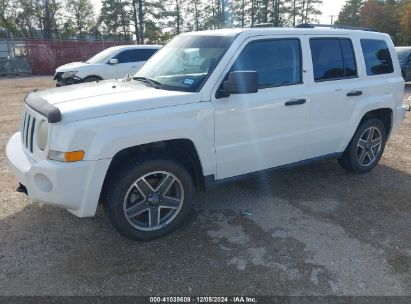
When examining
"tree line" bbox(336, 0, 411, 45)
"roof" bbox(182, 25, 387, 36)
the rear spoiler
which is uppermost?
"tree line" bbox(336, 0, 411, 45)

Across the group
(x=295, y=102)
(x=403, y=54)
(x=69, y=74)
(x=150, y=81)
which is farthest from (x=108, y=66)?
(x=403, y=54)

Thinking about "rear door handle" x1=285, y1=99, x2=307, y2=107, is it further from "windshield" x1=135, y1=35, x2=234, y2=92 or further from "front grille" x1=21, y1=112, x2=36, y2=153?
"front grille" x1=21, y1=112, x2=36, y2=153

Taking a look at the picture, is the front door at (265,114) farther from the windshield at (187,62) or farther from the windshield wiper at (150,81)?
the windshield wiper at (150,81)

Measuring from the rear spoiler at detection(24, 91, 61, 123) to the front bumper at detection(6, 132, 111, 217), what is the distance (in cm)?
36

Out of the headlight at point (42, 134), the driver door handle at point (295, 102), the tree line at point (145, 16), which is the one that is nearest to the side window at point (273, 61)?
the driver door handle at point (295, 102)

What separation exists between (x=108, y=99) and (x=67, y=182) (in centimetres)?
80

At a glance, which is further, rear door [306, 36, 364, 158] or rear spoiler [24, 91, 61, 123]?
rear door [306, 36, 364, 158]

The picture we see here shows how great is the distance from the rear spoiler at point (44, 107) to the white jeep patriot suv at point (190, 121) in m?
0.02

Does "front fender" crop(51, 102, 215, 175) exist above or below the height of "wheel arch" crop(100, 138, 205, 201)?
above

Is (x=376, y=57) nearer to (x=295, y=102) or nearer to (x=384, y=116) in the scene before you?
(x=384, y=116)

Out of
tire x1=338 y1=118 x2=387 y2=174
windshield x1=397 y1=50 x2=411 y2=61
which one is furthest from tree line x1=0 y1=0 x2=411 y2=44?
tire x1=338 y1=118 x2=387 y2=174

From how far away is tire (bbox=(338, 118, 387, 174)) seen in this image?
5.07 metres

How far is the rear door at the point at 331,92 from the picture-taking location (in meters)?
4.34

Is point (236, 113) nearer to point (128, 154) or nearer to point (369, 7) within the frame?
point (128, 154)
